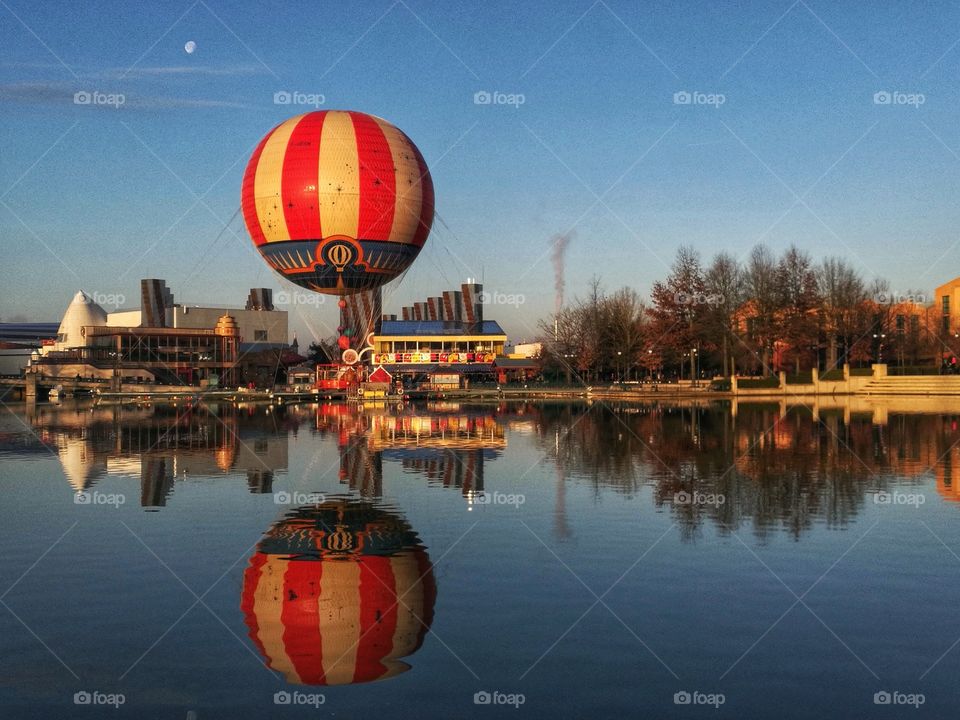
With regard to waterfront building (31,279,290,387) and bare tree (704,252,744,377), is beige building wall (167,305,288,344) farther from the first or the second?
bare tree (704,252,744,377)

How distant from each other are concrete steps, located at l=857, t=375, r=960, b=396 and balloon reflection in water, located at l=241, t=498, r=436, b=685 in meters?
75.8

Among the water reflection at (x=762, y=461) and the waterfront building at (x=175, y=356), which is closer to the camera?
the water reflection at (x=762, y=461)

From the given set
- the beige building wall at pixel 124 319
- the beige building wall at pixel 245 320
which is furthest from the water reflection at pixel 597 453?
the beige building wall at pixel 124 319

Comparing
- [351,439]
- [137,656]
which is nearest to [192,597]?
[137,656]

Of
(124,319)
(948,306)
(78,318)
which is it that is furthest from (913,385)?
(78,318)

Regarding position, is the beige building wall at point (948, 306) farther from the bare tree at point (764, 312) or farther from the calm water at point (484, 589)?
the calm water at point (484, 589)

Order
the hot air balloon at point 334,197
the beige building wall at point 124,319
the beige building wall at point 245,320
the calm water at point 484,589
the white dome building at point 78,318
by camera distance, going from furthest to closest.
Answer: the white dome building at point 78,318 < the beige building wall at point 124,319 < the beige building wall at point 245,320 < the hot air balloon at point 334,197 < the calm water at point 484,589

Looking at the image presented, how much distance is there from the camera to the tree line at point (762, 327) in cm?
9519

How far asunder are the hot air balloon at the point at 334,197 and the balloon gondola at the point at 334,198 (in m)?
0.07

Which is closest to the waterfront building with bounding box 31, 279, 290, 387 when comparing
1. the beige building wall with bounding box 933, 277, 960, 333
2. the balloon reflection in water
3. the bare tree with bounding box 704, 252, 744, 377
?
the bare tree with bounding box 704, 252, 744, 377

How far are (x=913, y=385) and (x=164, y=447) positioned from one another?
6882cm

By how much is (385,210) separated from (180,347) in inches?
2579

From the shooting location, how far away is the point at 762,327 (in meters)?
95.1

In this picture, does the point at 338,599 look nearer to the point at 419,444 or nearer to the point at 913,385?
the point at 419,444
